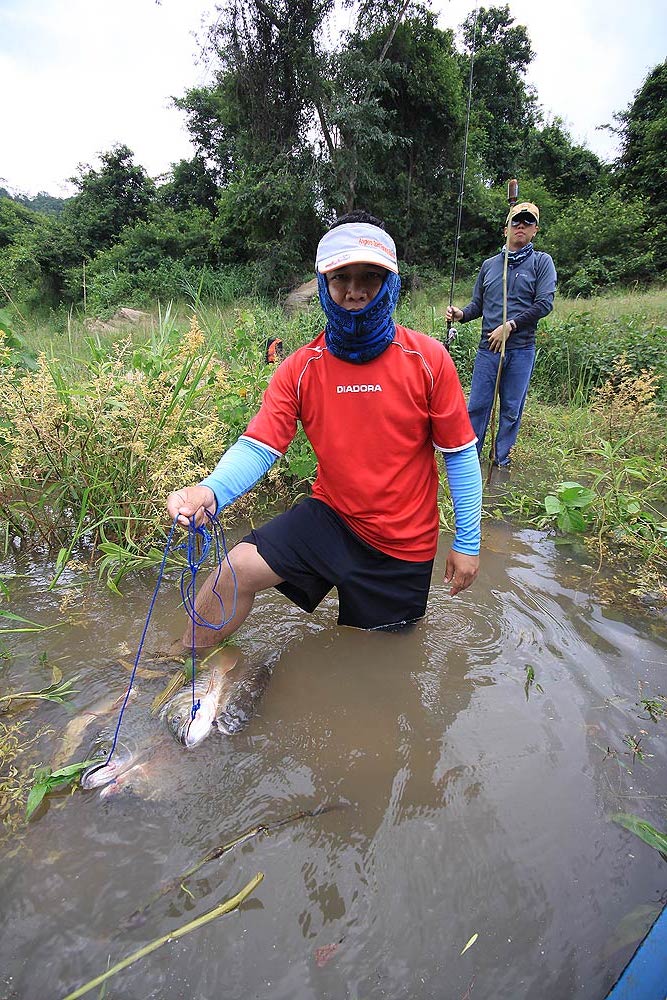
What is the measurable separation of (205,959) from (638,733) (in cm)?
160

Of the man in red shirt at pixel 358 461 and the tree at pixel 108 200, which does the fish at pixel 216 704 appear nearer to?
the man in red shirt at pixel 358 461

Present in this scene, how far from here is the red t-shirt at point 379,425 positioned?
1.81m

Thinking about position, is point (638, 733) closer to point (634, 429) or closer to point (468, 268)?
point (634, 429)

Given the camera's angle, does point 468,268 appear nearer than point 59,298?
Yes

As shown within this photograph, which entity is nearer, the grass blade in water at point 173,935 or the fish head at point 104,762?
the grass blade in water at point 173,935

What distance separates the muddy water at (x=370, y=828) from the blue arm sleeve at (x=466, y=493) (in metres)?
0.66

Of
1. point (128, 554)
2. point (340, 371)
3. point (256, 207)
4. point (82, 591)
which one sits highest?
point (256, 207)

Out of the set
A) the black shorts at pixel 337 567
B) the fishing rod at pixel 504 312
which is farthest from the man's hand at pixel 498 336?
the black shorts at pixel 337 567

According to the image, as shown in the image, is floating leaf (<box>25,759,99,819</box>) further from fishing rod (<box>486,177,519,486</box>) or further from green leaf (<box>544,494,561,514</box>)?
fishing rod (<box>486,177,519,486</box>)

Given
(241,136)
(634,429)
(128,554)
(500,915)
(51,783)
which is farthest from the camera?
(241,136)

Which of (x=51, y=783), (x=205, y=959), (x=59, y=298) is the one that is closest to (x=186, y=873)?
(x=205, y=959)

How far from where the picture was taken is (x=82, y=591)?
2596 millimetres

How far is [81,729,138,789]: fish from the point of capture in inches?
65.7

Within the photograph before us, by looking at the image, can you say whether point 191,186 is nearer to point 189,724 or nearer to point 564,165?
point 564,165
